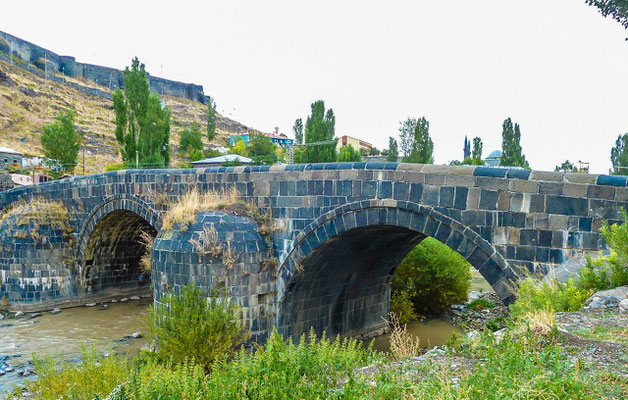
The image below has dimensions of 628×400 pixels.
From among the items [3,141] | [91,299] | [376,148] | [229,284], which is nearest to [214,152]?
[3,141]

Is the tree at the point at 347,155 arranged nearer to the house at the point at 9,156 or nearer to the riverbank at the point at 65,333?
the riverbank at the point at 65,333

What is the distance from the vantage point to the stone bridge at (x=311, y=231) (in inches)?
297

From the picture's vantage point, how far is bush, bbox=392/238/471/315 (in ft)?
53.5

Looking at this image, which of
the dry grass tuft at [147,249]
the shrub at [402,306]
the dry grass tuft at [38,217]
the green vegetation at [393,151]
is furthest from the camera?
the green vegetation at [393,151]

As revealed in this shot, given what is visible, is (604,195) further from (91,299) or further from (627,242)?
(91,299)

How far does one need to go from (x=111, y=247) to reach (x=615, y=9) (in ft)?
61.2

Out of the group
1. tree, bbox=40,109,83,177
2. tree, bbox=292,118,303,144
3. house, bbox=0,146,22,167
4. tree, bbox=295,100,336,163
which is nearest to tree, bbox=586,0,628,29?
tree, bbox=295,100,336,163

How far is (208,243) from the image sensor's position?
1062cm

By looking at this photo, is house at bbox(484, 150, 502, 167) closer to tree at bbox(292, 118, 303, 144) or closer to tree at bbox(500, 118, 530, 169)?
tree at bbox(500, 118, 530, 169)

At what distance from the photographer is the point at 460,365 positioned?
4.68 meters

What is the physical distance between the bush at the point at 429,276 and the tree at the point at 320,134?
50.2 ft

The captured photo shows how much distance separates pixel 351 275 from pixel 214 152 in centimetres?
4326

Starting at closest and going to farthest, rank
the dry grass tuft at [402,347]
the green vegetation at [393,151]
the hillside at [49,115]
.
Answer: the dry grass tuft at [402,347]
the green vegetation at [393,151]
the hillside at [49,115]

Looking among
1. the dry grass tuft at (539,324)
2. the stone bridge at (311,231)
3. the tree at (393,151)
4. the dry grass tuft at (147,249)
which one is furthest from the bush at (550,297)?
the tree at (393,151)
